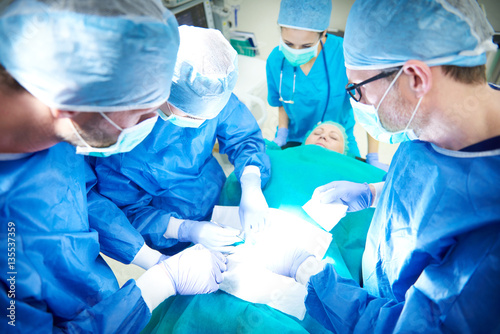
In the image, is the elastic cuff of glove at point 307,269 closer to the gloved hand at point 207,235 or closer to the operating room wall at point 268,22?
the gloved hand at point 207,235

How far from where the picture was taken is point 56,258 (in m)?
0.84

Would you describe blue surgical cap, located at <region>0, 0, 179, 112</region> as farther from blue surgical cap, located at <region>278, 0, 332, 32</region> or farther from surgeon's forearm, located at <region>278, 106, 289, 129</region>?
surgeon's forearm, located at <region>278, 106, 289, 129</region>

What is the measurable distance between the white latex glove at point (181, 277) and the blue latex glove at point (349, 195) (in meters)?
0.69

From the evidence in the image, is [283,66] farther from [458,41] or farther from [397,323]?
[397,323]

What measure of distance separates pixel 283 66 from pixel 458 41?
1379mm

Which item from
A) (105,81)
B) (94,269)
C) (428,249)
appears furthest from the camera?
(94,269)

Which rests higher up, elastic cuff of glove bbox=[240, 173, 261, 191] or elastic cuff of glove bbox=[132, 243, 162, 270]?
elastic cuff of glove bbox=[240, 173, 261, 191]

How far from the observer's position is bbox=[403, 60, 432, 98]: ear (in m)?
0.76

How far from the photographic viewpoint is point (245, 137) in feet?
5.41

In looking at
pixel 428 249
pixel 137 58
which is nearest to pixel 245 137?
pixel 137 58

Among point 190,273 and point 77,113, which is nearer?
point 77,113

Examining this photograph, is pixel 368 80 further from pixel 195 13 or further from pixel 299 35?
pixel 195 13

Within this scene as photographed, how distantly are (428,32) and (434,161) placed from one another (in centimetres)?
37

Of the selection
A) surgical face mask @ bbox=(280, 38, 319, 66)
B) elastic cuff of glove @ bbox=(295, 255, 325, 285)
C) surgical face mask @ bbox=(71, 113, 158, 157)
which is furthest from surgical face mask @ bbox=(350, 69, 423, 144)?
surgical face mask @ bbox=(280, 38, 319, 66)
